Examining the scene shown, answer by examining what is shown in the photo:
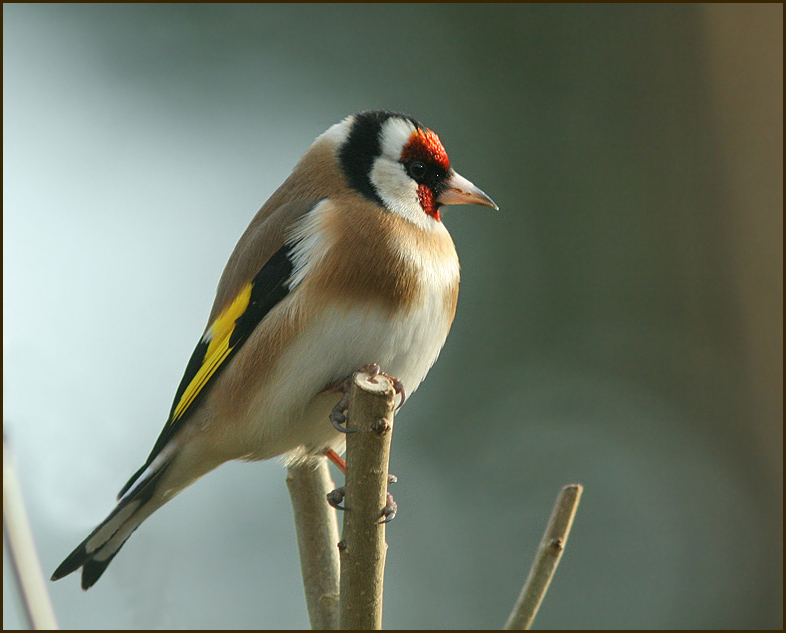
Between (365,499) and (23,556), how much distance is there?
0.75 metres

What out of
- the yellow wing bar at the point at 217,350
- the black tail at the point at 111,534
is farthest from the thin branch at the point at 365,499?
the black tail at the point at 111,534

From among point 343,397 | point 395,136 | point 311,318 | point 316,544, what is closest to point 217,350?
point 311,318

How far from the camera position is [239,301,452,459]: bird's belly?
254 centimetres

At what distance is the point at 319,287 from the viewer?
2588mm

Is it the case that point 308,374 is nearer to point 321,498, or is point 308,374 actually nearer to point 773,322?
point 321,498

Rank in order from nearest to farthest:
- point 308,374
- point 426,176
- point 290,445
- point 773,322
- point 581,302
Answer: point 308,374 → point 290,445 → point 426,176 → point 773,322 → point 581,302

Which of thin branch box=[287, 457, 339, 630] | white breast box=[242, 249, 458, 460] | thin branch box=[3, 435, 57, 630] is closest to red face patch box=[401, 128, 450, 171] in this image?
white breast box=[242, 249, 458, 460]

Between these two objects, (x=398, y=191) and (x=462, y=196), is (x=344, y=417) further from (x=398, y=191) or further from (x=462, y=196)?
(x=462, y=196)

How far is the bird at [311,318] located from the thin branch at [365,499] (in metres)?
0.52

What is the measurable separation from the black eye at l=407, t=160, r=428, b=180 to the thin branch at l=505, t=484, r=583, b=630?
1365 millimetres

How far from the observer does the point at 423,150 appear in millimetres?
3080

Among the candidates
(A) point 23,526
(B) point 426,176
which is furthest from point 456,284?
(A) point 23,526

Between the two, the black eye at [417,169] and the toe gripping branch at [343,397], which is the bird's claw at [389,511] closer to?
the toe gripping branch at [343,397]

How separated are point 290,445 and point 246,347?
1.19 ft
